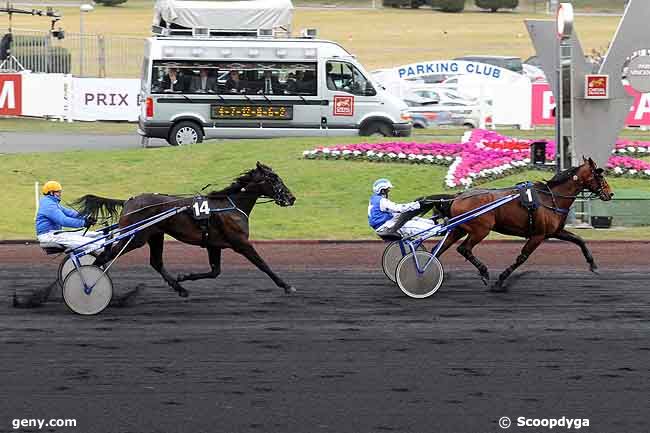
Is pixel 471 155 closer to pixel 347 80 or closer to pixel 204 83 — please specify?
pixel 347 80

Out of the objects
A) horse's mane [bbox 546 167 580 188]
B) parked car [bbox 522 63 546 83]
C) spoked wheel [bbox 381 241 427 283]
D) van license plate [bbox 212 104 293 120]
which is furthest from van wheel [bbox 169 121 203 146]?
parked car [bbox 522 63 546 83]

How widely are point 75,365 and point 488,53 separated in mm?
45214

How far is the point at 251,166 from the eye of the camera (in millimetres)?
21094

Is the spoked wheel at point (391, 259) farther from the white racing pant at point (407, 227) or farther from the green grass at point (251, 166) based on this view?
the green grass at point (251, 166)

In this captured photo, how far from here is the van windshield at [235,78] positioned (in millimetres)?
25516

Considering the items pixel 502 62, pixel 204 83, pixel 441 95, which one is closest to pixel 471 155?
pixel 204 83

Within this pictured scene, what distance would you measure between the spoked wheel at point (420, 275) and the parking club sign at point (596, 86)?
606cm

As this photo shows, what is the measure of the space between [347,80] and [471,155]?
19.1 feet

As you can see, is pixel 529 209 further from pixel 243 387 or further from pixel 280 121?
pixel 280 121

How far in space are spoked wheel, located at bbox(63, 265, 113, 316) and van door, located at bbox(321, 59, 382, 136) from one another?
14397mm

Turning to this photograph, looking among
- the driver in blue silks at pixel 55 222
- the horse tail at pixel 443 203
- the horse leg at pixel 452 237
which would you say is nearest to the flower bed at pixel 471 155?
the horse leg at pixel 452 237

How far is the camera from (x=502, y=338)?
35.6 feet

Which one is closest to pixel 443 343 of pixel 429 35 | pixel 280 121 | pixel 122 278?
pixel 122 278

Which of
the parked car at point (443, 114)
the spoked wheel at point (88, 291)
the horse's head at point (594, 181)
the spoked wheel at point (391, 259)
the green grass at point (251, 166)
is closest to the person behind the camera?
the spoked wheel at point (88, 291)
